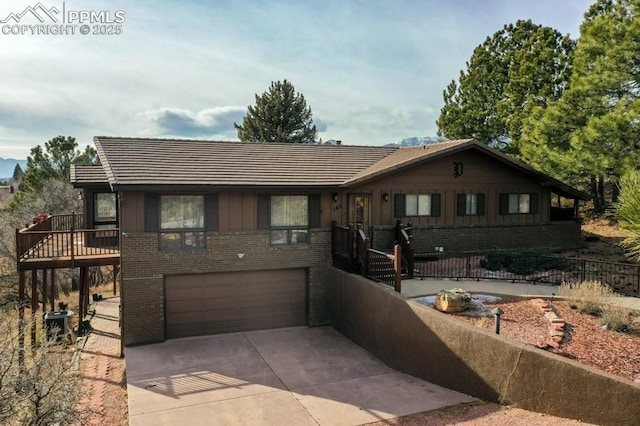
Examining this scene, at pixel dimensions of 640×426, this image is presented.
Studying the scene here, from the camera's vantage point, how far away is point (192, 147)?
1672 cm

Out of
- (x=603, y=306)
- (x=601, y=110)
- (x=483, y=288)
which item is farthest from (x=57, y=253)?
(x=601, y=110)

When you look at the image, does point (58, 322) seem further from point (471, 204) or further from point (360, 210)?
point (471, 204)

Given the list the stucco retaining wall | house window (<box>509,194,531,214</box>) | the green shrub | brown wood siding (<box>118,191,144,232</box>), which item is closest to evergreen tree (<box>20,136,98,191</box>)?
brown wood siding (<box>118,191,144,232</box>)

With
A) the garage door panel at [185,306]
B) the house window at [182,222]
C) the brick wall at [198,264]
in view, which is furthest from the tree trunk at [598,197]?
the garage door panel at [185,306]

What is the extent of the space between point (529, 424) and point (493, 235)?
12.5 meters

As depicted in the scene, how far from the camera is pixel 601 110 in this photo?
1888cm

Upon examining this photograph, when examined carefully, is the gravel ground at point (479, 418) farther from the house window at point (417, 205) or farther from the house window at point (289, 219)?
the house window at point (417, 205)

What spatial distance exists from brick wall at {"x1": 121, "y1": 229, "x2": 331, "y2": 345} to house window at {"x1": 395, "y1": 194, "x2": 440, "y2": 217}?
3.74 m

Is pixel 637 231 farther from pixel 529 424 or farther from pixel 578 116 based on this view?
pixel 578 116

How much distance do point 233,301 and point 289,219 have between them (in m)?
3.12

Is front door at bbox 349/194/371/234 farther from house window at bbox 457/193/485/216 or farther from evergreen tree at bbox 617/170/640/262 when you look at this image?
evergreen tree at bbox 617/170/640/262

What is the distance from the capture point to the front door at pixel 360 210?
16641 mm

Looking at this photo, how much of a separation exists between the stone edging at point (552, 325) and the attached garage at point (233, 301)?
23.3 ft

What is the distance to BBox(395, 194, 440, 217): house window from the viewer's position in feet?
57.7
